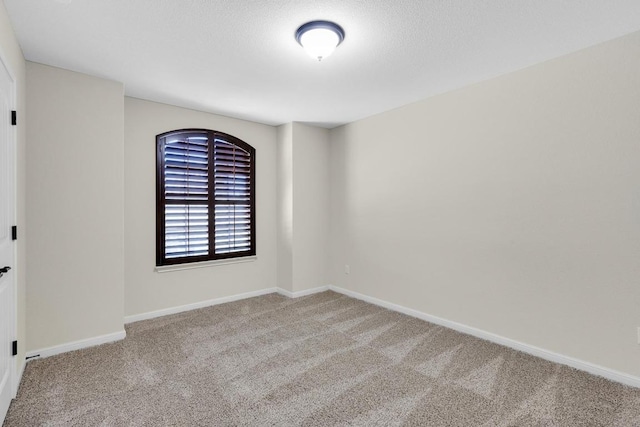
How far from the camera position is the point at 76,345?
293 centimetres

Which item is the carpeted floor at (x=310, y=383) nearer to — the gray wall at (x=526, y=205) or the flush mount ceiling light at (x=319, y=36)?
the gray wall at (x=526, y=205)

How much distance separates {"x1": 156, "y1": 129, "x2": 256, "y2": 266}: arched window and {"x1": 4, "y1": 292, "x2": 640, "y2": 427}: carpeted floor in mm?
1085

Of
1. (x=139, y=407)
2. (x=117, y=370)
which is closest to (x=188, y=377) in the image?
(x=139, y=407)

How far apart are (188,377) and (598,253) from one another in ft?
10.8

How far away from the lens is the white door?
1975mm

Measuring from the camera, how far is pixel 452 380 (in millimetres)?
2426

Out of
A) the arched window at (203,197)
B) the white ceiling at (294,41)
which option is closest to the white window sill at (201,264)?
the arched window at (203,197)

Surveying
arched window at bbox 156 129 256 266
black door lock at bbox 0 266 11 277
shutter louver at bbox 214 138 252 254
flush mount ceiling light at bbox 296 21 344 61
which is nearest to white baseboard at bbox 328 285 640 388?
shutter louver at bbox 214 138 252 254

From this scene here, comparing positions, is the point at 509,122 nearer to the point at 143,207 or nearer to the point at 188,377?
the point at 188,377

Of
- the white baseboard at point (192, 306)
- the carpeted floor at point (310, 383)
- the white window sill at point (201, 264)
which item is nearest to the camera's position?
the carpeted floor at point (310, 383)

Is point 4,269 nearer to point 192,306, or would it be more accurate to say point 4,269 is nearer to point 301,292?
point 192,306

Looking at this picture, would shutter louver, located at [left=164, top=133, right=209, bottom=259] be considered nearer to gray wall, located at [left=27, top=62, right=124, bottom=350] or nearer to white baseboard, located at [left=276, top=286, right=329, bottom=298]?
gray wall, located at [left=27, top=62, right=124, bottom=350]

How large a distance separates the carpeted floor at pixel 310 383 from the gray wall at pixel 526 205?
39cm

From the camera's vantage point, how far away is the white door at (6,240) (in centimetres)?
197
